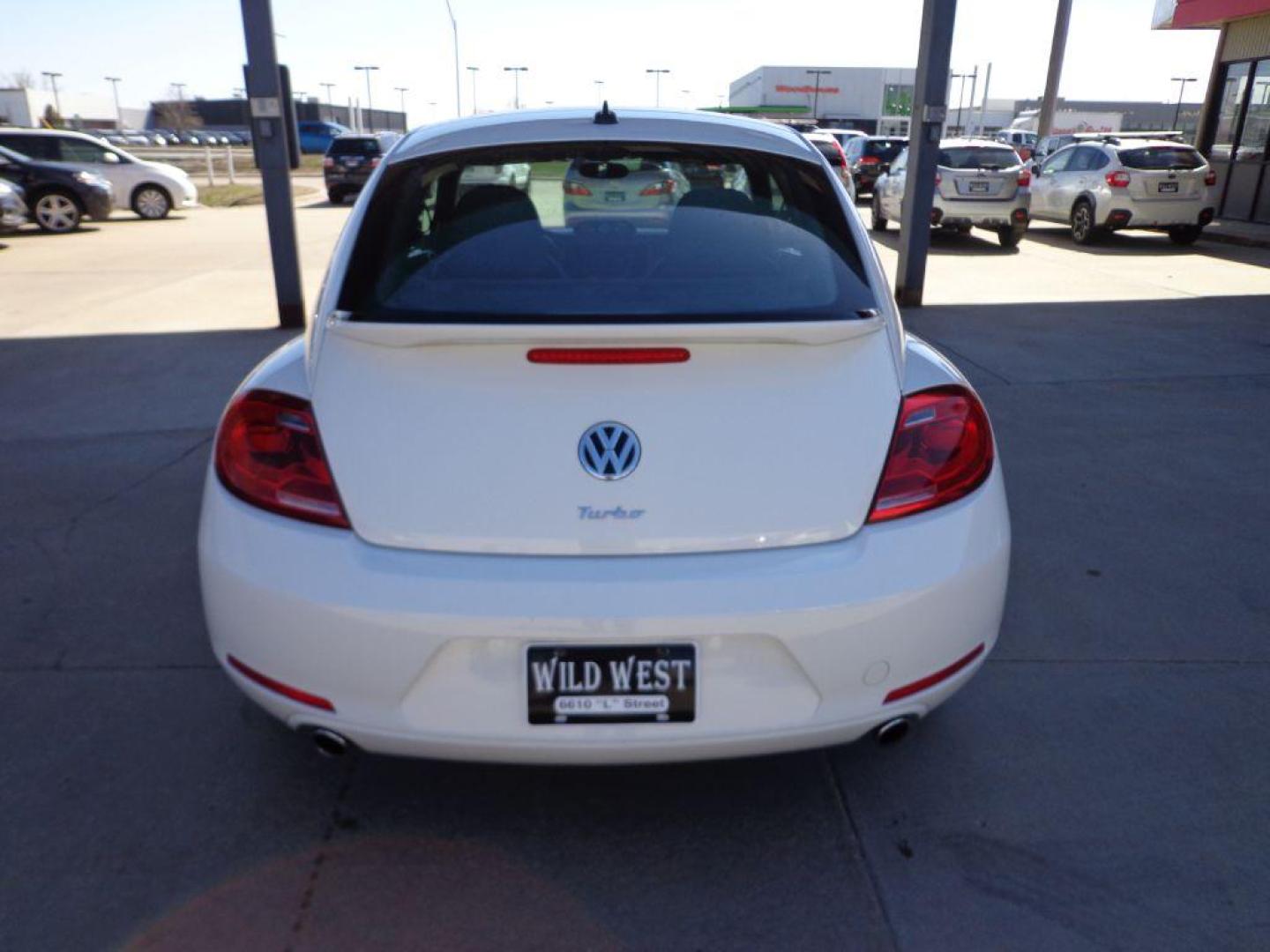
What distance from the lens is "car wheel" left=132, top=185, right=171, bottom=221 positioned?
779 inches

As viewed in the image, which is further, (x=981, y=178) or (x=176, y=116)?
(x=176, y=116)

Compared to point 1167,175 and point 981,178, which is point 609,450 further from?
point 1167,175

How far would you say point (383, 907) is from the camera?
224cm

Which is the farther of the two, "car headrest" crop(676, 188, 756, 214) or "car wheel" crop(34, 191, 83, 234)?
"car wheel" crop(34, 191, 83, 234)

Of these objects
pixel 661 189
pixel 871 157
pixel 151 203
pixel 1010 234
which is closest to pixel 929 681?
pixel 661 189

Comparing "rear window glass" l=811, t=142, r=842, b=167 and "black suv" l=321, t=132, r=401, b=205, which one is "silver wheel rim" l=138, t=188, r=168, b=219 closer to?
"black suv" l=321, t=132, r=401, b=205

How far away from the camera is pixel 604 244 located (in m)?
2.64

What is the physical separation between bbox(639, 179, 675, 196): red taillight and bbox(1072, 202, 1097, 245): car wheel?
15.0 m

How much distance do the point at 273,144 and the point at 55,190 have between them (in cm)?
1107

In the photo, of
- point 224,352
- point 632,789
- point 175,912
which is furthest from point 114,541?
point 224,352

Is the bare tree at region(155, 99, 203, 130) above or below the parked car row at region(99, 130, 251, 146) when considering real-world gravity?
above

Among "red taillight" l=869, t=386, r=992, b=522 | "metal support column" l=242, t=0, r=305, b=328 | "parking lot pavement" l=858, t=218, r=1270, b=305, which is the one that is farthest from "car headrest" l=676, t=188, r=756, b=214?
"parking lot pavement" l=858, t=218, r=1270, b=305

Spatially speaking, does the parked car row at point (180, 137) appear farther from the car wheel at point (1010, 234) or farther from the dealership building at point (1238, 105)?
the car wheel at point (1010, 234)

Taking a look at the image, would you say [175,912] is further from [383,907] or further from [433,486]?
[433,486]
